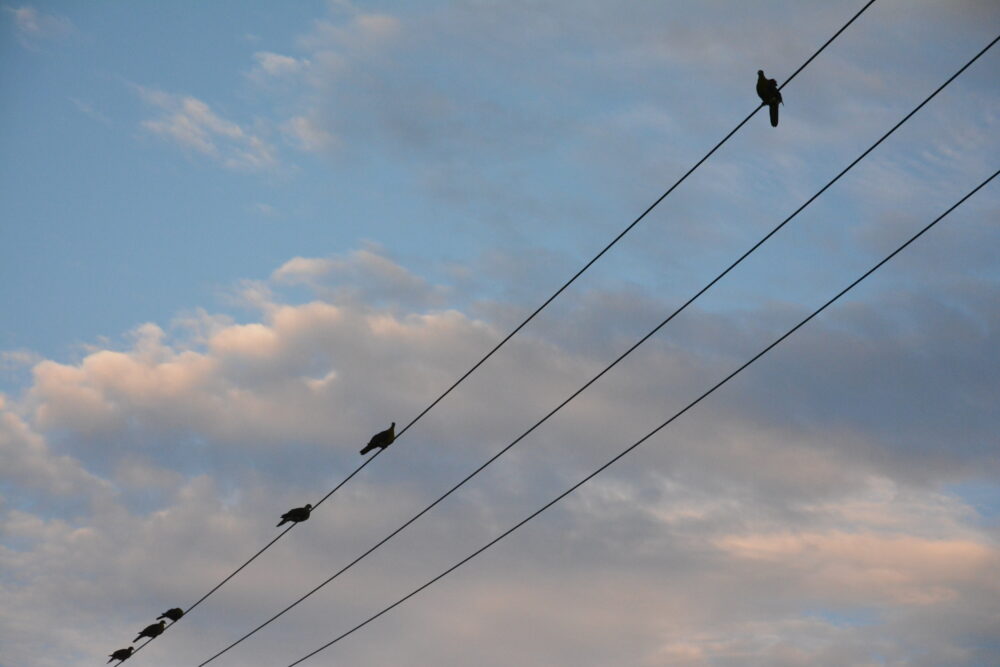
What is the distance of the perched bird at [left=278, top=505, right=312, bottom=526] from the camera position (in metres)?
22.6

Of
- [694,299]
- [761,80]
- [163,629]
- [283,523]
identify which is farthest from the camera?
[163,629]

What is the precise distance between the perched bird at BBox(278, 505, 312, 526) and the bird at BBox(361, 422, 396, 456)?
1518 millimetres

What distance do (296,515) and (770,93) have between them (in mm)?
11949

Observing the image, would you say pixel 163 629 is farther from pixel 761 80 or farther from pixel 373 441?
pixel 761 80

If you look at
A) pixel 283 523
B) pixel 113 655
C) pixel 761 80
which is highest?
pixel 761 80

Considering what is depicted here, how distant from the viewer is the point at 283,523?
75.7ft

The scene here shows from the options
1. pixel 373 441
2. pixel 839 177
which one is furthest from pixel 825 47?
pixel 373 441

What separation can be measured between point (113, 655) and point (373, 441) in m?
6.93

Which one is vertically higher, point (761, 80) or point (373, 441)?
point (761, 80)

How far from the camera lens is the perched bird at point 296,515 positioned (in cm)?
2262

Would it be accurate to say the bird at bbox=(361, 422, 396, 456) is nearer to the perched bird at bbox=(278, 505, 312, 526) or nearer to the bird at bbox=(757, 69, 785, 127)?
the perched bird at bbox=(278, 505, 312, 526)

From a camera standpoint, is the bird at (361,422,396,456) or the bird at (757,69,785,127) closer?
the bird at (757,69,785,127)

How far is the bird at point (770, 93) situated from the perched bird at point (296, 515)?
11.1 metres

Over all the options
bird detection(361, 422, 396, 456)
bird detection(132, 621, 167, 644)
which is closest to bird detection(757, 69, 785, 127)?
bird detection(361, 422, 396, 456)
